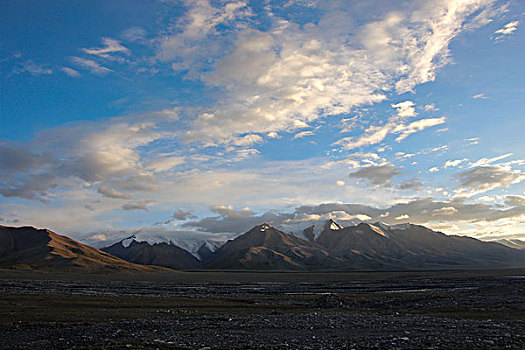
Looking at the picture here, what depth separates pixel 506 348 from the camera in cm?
1781

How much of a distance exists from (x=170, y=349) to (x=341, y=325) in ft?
43.2

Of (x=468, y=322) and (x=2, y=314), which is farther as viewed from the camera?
(x=2, y=314)

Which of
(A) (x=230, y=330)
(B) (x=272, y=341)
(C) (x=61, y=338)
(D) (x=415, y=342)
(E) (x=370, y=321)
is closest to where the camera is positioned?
(D) (x=415, y=342)

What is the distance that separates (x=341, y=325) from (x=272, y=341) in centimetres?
809

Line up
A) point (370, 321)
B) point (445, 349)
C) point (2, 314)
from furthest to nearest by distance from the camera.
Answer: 1. point (2, 314)
2. point (370, 321)
3. point (445, 349)

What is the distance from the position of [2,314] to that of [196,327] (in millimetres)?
18415

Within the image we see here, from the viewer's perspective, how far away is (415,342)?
19141mm

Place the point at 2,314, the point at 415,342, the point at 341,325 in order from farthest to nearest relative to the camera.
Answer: the point at 2,314, the point at 341,325, the point at 415,342

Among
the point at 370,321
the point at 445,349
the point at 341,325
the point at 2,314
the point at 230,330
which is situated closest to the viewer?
the point at 445,349

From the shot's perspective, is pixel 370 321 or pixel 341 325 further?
pixel 370 321

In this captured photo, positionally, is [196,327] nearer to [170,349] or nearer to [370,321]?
[170,349]

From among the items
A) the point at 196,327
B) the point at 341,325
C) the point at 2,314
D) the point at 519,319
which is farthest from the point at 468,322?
the point at 2,314

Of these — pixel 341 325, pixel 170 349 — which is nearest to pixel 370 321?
pixel 341 325

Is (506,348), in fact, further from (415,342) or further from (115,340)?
(115,340)
